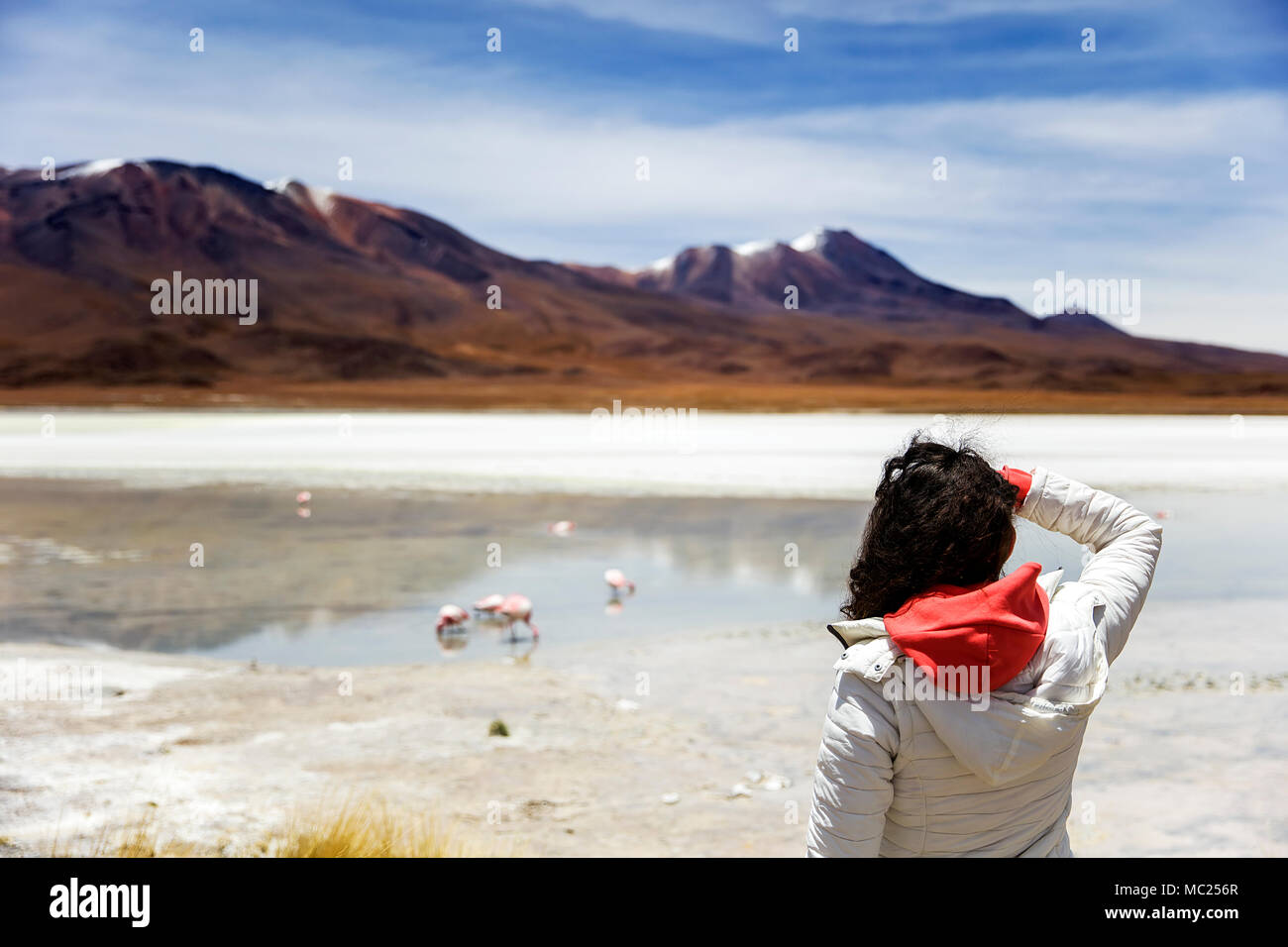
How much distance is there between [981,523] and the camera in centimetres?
155

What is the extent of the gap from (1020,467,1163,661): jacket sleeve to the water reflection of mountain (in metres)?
5.74

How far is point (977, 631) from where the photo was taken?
1.47m

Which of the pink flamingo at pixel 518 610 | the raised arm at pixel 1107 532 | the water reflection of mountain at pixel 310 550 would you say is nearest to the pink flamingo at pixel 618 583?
the water reflection of mountain at pixel 310 550

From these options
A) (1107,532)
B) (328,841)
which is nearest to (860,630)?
(1107,532)

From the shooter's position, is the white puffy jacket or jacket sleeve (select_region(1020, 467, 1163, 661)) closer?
the white puffy jacket

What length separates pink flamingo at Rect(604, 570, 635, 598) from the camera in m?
7.82

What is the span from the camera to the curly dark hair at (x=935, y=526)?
1.55 meters

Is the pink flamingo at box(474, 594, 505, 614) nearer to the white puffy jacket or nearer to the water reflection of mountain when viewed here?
the water reflection of mountain

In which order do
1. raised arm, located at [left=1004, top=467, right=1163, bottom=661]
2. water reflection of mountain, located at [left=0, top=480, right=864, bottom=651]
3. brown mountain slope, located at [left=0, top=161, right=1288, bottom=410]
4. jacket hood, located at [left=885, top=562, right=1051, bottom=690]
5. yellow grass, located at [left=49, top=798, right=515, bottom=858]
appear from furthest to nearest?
brown mountain slope, located at [left=0, top=161, right=1288, bottom=410] → water reflection of mountain, located at [left=0, top=480, right=864, bottom=651] → yellow grass, located at [left=49, top=798, right=515, bottom=858] → raised arm, located at [left=1004, top=467, right=1163, bottom=661] → jacket hood, located at [left=885, top=562, right=1051, bottom=690]

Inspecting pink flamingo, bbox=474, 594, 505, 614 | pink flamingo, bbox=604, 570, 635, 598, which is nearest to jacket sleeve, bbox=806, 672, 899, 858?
pink flamingo, bbox=474, 594, 505, 614

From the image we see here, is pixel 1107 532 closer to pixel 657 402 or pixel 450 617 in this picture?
pixel 450 617

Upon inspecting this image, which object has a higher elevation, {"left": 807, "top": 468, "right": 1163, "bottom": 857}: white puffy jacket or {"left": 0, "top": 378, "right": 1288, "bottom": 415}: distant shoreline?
{"left": 0, "top": 378, "right": 1288, "bottom": 415}: distant shoreline

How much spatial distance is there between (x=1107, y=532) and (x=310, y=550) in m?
8.94
